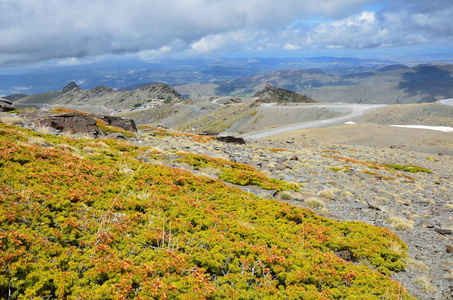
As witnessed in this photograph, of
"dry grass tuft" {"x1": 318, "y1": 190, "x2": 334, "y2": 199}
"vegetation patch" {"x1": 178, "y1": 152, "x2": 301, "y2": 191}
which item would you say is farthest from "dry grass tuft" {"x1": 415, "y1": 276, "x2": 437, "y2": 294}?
"vegetation patch" {"x1": 178, "y1": 152, "x2": 301, "y2": 191}

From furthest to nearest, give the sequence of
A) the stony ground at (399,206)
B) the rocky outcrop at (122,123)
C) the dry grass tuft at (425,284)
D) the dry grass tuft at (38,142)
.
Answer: the rocky outcrop at (122,123) → the dry grass tuft at (38,142) → the stony ground at (399,206) → the dry grass tuft at (425,284)

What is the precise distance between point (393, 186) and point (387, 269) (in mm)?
14321

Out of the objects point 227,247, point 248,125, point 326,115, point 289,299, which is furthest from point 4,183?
point 248,125

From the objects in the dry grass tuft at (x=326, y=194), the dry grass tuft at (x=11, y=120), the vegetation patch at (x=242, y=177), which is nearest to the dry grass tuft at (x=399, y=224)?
the dry grass tuft at (x=326, y=194)

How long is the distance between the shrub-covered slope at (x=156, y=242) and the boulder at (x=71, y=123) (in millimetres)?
17305

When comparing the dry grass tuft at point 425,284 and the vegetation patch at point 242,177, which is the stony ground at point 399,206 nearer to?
the dry grass tuft at point 425,284

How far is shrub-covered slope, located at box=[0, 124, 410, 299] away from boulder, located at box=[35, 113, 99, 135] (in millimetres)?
17305

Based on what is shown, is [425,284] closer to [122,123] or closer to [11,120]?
[11,120]

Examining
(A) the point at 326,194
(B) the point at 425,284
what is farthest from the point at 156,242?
(A) the point at 326,194

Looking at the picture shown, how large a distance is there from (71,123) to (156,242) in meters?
23.6

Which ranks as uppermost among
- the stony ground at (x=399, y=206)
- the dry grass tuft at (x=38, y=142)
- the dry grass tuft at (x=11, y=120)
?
the dry grass tuft at (x=11, y=120)

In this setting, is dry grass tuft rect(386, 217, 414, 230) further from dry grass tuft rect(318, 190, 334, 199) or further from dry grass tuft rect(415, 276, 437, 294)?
dry grass tuft rect(415, 276, 437, 294)

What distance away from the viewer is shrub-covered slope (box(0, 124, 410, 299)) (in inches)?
169

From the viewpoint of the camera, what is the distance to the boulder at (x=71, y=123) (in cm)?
2254
